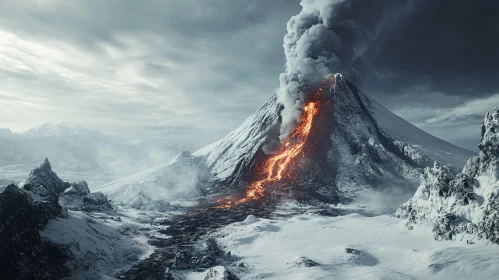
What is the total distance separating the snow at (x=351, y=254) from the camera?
69.8ft

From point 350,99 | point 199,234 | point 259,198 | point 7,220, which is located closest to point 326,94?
point 350,99

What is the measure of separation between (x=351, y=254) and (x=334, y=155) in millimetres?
52700

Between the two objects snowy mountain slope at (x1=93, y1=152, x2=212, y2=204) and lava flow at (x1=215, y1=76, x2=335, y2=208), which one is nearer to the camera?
lava flow at (x1=215, y1=76, x2=335, y2=208)

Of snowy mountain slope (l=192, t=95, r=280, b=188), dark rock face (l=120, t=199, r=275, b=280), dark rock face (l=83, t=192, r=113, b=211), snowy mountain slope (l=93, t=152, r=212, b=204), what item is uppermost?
snowy mountain slope (l=192, t=95, r=280, b=188)

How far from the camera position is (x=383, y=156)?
246ft

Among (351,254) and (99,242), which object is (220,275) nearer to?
(351,254)

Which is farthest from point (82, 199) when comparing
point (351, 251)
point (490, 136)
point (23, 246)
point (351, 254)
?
point (490, 136)

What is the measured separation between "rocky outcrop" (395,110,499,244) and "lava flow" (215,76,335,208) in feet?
118

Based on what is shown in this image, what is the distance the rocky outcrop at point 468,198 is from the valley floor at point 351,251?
0.98m

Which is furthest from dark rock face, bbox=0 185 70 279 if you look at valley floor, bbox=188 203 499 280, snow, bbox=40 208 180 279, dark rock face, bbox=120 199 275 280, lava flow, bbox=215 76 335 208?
lava flow, bbox=215 76 335 208

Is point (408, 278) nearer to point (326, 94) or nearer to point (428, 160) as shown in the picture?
point (428, 160)

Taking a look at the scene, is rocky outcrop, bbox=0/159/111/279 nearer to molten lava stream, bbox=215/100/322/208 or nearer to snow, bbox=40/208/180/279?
snow, bbox=40/208/180/279

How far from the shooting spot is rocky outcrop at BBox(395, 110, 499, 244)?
23.1 m

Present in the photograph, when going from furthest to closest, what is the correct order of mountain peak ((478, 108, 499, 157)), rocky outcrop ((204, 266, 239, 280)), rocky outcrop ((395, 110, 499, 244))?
mountain peak ((478, 108, 499, 157))
rocky outcrop ((395, 110, 499, 244))
rocky outcrop ((204, 266, 239, 280))
